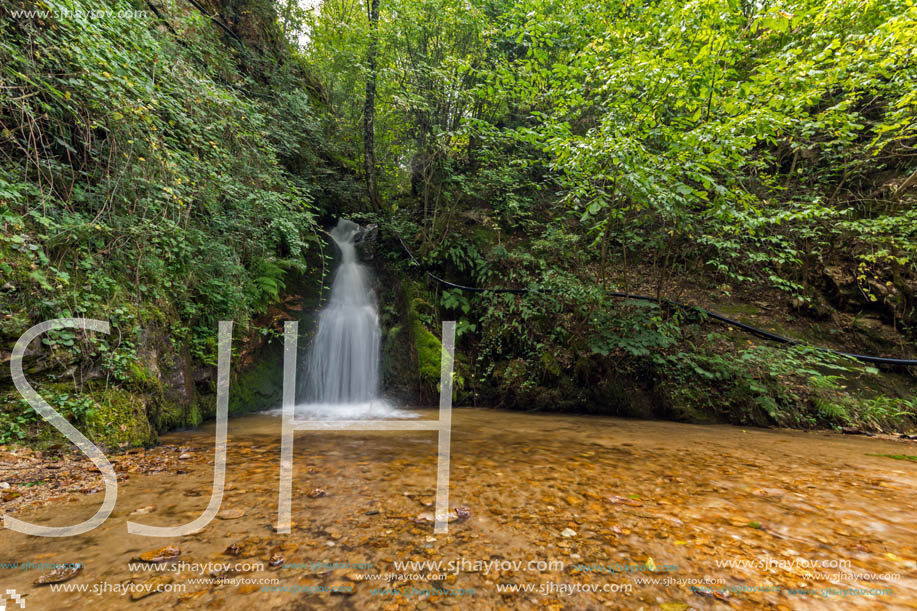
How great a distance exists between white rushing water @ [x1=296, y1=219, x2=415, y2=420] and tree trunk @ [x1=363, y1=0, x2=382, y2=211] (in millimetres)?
2723

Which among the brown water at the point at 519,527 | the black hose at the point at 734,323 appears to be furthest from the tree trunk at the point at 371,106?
the brown water at the point at 519,527

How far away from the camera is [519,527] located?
1.87 metres

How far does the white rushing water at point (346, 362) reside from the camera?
6.40 meters

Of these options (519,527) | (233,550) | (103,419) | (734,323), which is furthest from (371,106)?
(519,527)

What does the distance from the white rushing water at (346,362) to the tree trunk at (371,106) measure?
2.72 m

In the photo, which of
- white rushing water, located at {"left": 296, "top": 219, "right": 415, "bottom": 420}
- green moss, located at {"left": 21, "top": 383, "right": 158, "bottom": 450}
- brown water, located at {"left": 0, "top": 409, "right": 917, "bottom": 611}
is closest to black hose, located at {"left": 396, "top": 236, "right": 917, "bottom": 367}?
white rushing water, located at {"left": 296, "top": 219, "right": 415, "bottom": 420}

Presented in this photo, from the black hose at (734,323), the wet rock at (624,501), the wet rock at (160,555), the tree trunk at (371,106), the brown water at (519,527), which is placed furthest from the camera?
the tree trunk at (371,106)

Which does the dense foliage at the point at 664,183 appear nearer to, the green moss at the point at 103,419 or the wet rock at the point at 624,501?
the wet rock at the point at 624,501

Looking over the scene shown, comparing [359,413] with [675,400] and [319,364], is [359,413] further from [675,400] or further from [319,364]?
[675,400]

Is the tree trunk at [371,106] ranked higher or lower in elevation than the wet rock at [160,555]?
higher

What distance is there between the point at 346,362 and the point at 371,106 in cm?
644

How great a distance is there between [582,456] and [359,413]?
4160 mm

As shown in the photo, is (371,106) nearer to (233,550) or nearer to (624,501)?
(233,550)

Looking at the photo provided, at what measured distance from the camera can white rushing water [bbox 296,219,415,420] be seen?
6.40 metres
